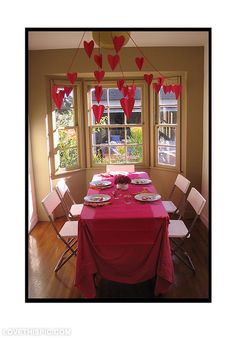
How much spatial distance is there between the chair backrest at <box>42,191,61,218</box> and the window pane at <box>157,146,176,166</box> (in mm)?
1980

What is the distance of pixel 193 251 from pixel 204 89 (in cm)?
203

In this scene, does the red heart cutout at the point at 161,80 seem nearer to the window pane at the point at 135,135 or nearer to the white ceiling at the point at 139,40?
the white ceiling at the point at 139,40

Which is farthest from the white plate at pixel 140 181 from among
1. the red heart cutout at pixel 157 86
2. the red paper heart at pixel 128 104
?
the red heart cutout at pixel 157 86

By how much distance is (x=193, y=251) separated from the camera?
3393 mm

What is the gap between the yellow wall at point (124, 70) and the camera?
4.04m

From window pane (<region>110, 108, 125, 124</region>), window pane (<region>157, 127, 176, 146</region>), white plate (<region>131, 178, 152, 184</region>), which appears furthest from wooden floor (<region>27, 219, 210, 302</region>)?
window pane (<region>110, 108, 125, 124</region>)

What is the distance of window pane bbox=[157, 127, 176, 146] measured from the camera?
451 centimetres

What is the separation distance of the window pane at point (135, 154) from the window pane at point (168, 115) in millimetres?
555

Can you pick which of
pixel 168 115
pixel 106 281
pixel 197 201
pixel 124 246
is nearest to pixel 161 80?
pixel 168 115

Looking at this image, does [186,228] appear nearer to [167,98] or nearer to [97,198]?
[97,198]

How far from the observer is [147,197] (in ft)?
9.39
